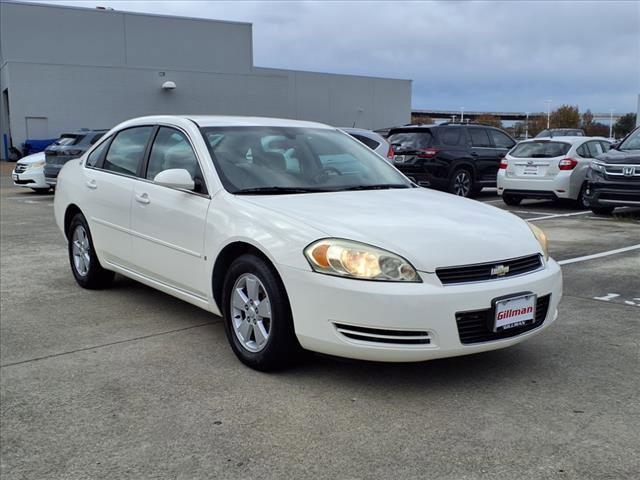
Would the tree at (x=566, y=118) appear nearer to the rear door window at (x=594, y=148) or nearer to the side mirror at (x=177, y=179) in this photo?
the rear door window at (x=594, y=148)

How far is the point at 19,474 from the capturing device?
293 centimetres

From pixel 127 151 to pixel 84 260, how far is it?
1223 mm

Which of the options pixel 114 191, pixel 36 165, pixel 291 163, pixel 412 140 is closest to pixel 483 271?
pixel 291 163

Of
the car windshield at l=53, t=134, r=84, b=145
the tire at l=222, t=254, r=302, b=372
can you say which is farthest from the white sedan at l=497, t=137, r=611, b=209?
the tire at l=222, t=254, r=302, b=372

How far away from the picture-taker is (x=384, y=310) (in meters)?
3.49

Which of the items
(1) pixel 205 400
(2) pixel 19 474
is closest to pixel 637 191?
(1) pixel 205 400

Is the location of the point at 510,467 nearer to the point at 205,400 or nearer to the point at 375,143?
the point at 205,400

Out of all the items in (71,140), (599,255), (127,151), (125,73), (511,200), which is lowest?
(511,200)

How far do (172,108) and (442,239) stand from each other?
32703 millimetres

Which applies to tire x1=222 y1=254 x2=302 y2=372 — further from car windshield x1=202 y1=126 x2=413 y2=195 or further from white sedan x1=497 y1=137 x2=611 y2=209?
white sedan x1=497 y1=137 x2=611 y2=209

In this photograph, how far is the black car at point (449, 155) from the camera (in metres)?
14.0

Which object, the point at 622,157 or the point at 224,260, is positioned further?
the point at 622,157

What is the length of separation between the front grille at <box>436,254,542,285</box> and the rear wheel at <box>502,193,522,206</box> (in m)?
10.1

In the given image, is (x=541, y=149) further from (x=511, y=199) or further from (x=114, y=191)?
(x=114, y=191)
